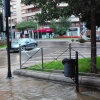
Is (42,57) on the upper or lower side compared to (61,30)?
lower

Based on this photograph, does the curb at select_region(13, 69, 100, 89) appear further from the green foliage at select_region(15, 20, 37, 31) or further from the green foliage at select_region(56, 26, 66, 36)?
the green foliage at select_region(15, 20, 37, 31)

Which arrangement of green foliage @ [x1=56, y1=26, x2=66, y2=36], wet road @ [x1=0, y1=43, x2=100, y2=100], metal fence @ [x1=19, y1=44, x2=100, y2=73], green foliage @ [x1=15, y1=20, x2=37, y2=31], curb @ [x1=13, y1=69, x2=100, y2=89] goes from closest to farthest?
wet road @ [x1=0, y1=43, x2=100, y2=100] → curb @ [x1=13, y1=69, x2=100, y2=89] → metal fence @ [x1=19, y1=44, x2=100, y2=73] → green foliage @ [x1=56, y1=26, x2=66, y2=36] → green foliage @ [x1=15, y1=20, x2=37, y2=31]

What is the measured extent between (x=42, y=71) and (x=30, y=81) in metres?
0.97

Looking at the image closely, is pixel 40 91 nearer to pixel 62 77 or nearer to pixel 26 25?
pixel 62 77

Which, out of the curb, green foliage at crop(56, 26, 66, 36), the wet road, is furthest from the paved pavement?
green foliage at crop(56, 26, 66, 36)

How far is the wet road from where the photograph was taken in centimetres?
684

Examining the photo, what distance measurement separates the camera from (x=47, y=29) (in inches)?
3482

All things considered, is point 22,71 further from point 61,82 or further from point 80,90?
point 80,90

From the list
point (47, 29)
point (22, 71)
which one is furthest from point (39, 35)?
point (22, 71)

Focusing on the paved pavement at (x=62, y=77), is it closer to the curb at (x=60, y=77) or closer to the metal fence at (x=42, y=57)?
the curb at (x=60, y=77)

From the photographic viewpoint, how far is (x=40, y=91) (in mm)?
7574

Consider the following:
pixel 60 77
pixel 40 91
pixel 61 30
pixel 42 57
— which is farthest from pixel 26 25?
pixel 40 91

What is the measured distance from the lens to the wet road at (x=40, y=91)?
6836 mm

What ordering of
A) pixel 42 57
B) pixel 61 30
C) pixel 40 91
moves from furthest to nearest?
pixel 61 30
pixel 42 57
pixel 40 91
